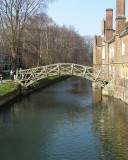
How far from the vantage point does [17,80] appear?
38.1 metres

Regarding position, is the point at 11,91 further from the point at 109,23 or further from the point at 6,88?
the point at 109,23

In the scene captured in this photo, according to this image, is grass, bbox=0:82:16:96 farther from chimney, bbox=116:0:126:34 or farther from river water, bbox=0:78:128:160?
chimney, bbox=116:0:126:34

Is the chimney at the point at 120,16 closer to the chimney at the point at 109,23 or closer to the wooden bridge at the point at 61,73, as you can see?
the wooden bridge at the point at 61,73

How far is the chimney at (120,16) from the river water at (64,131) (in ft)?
24.8

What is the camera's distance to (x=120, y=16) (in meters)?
34.7

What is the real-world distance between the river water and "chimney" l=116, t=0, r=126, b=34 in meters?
7.57

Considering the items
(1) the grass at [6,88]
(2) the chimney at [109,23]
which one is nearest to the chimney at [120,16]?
(2) the chimney at [109,23]

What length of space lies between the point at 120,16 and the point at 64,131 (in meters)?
17.7

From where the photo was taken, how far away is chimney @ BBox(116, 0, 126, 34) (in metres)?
34.7

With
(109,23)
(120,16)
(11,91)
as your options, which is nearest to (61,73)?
(11,91)

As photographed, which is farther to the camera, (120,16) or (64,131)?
(120,16)

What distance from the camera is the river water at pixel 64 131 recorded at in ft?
53.2

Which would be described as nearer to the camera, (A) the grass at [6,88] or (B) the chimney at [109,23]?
(A) the grass at [6,88]

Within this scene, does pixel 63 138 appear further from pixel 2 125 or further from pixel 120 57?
pixel 120 57
